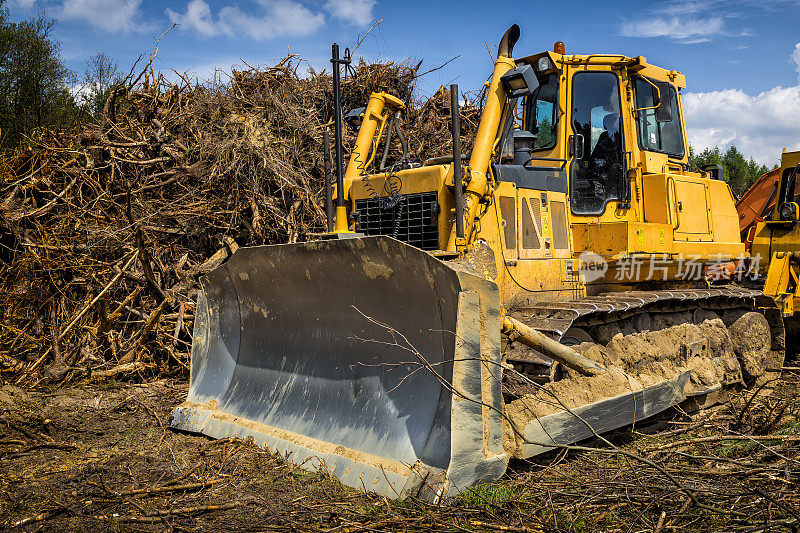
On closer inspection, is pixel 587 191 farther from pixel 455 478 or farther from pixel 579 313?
pixel 455 478

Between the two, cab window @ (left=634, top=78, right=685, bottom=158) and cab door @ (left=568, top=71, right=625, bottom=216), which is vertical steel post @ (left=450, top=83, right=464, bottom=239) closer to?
cab door @ (left=568, top=71, right=625, bottom=216)

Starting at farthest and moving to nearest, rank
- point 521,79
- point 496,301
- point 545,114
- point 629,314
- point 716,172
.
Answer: point 716,172 < point 545,114 < point 629,314 < point 521,79 < point 496,301

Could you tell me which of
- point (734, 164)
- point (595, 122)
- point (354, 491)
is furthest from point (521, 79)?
point (734, 164)

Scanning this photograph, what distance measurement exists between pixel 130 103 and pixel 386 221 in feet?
16.9

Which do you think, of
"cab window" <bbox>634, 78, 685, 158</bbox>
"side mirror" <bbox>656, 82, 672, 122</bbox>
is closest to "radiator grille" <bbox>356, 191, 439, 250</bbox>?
"cab window" <bbox>634, 78, 685, 158</bbox>

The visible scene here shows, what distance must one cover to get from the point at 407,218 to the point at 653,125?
2676 millimetres

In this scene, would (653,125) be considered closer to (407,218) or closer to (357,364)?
(407,218)

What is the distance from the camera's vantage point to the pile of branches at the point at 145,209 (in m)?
7.34

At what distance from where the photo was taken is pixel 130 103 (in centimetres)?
907

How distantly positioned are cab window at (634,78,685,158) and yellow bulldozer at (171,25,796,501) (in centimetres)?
2

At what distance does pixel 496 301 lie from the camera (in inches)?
150

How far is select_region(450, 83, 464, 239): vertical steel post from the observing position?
463 cm

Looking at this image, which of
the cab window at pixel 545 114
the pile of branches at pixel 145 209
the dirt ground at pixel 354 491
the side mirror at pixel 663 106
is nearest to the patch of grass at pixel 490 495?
the dirt ground at pixel 354 491

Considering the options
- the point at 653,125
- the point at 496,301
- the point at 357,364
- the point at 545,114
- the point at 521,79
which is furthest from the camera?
the point at 653,125
